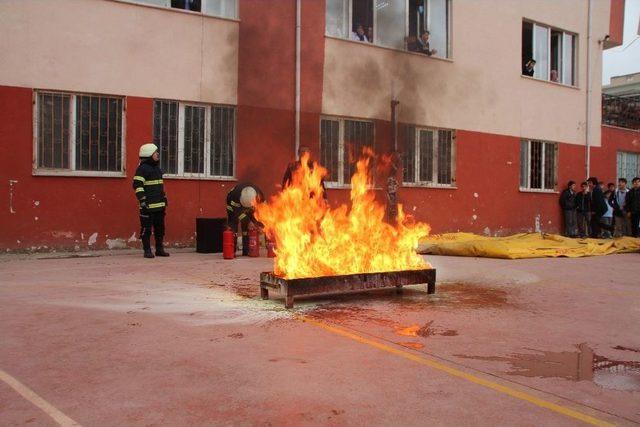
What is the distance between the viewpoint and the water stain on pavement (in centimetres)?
355

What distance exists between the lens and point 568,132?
18.0 meters

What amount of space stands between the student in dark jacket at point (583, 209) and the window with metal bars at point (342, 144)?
7561 millimetres

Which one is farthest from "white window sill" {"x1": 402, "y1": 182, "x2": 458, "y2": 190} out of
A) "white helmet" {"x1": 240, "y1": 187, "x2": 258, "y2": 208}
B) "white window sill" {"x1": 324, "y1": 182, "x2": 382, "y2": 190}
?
"white helmet" {"x1": 240, "y1": 187, "x2": 258, "y2": 208}

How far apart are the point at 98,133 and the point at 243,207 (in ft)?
9.64

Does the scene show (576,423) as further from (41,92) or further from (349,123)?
(349,123)

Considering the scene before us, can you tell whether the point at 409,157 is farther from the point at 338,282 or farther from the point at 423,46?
the point at 338,282

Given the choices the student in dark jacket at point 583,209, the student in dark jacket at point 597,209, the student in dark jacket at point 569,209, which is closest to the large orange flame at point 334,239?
the student in dark jacket at point 597,209

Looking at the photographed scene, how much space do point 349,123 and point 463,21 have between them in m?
4.67

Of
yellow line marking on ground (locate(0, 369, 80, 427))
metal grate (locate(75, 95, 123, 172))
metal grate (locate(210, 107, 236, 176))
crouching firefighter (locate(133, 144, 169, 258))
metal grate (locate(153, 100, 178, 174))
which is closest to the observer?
yellow line marking on ground (locate(0, 369, 80, 427))

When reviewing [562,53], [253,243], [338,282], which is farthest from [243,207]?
[562,53]

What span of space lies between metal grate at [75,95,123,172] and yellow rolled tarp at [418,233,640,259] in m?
6.12

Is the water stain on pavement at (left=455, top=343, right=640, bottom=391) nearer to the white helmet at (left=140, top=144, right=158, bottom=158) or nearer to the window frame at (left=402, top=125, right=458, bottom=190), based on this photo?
the white helmet at (left=140, top=144, right=158, bottom=158)

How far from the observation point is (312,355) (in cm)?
395

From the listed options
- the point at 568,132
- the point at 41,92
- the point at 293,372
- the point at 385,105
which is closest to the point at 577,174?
the point at 568,132
